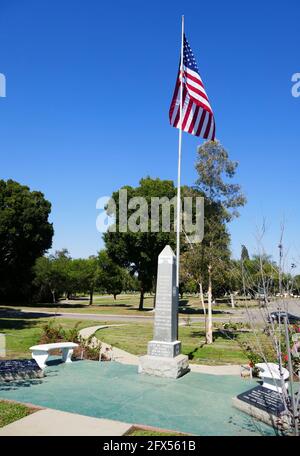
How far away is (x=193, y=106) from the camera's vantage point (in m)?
14.6

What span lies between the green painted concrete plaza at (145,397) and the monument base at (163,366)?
26cm

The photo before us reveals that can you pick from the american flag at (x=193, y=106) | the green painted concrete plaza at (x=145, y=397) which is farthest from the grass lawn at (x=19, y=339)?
the american flag at (x=193, y=106)

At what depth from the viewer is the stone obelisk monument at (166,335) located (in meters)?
11.5

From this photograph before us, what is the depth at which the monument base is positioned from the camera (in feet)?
37.4

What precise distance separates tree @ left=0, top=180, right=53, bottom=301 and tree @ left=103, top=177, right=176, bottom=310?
7.47 m

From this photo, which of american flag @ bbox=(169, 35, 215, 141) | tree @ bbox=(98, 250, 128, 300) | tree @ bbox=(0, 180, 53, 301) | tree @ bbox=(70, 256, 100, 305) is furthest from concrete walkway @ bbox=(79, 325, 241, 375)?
tree @ bbox=(70, 256, 100, 305)

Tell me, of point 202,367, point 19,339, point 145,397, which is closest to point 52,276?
point 19,339

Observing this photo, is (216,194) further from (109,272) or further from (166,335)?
(109,272)

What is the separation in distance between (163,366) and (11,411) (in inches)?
199

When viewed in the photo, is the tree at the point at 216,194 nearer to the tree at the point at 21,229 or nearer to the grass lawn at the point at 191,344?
the grass lawn at the point at 191,344

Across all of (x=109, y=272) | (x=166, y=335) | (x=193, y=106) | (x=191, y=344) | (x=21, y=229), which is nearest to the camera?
(x=166, y=335)

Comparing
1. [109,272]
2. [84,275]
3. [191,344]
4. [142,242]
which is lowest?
[191,344]
